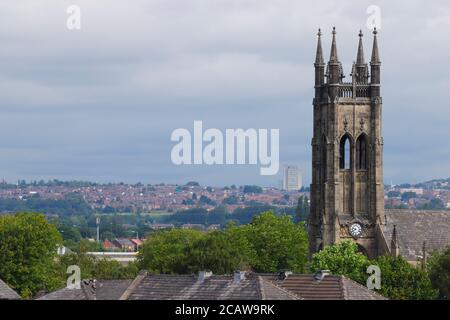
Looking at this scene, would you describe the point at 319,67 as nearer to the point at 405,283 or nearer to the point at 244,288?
the point at 405,283

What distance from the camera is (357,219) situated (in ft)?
413

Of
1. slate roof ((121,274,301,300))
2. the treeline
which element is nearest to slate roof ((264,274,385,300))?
slate roof ((121,274,301,300))

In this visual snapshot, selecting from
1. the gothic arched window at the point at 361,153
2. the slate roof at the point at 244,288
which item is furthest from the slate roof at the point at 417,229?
the slate roof at the point at 244,288

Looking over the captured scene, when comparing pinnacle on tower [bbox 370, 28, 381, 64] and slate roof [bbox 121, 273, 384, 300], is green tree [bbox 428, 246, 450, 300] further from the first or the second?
slate roof [bbox 121, 273, 384, 300]

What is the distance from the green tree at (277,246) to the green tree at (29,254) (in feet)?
48.7

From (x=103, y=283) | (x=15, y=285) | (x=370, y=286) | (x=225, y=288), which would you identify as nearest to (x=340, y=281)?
(x=225, y=288)

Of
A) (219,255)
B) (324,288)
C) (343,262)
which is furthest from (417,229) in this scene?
(324,288)

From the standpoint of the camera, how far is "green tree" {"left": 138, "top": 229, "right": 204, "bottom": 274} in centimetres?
11306

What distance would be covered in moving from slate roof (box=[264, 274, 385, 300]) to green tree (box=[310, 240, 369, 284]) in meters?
23.8

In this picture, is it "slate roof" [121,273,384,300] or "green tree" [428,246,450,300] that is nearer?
"slate roof" [121,273,384,300]

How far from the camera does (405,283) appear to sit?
316 feet

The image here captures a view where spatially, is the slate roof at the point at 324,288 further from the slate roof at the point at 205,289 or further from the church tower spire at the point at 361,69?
the church tower spire at the point at 361,69
